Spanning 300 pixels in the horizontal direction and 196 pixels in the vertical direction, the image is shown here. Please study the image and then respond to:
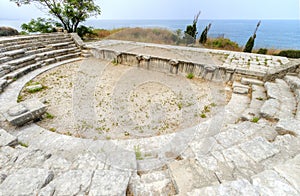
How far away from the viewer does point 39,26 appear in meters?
10.6

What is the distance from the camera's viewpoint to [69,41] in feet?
27.1

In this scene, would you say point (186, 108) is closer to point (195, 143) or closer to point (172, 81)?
point (195, 143)

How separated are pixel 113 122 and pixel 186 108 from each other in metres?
2.00

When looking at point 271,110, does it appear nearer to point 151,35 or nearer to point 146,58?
point 146,58

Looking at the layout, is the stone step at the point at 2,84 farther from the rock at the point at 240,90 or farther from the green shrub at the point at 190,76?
Answer: the rock at the point at 240,90

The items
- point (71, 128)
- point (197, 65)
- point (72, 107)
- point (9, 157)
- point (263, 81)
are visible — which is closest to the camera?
point (9, 157)

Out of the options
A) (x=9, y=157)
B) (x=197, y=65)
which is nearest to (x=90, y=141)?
(x=9, y=157)

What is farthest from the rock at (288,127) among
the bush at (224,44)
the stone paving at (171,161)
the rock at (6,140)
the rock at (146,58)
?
the bush at (224,44)

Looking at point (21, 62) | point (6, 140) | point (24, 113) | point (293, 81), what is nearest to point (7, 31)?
point (21, 62)

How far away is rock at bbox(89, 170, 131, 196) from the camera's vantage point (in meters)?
1.22

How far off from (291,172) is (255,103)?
8.80ft

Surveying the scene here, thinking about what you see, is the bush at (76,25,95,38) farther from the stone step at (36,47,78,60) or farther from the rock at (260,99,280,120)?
the rock at (260,99,280,120)

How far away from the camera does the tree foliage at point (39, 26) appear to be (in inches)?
410

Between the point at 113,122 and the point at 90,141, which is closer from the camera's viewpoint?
the point at 90,141
